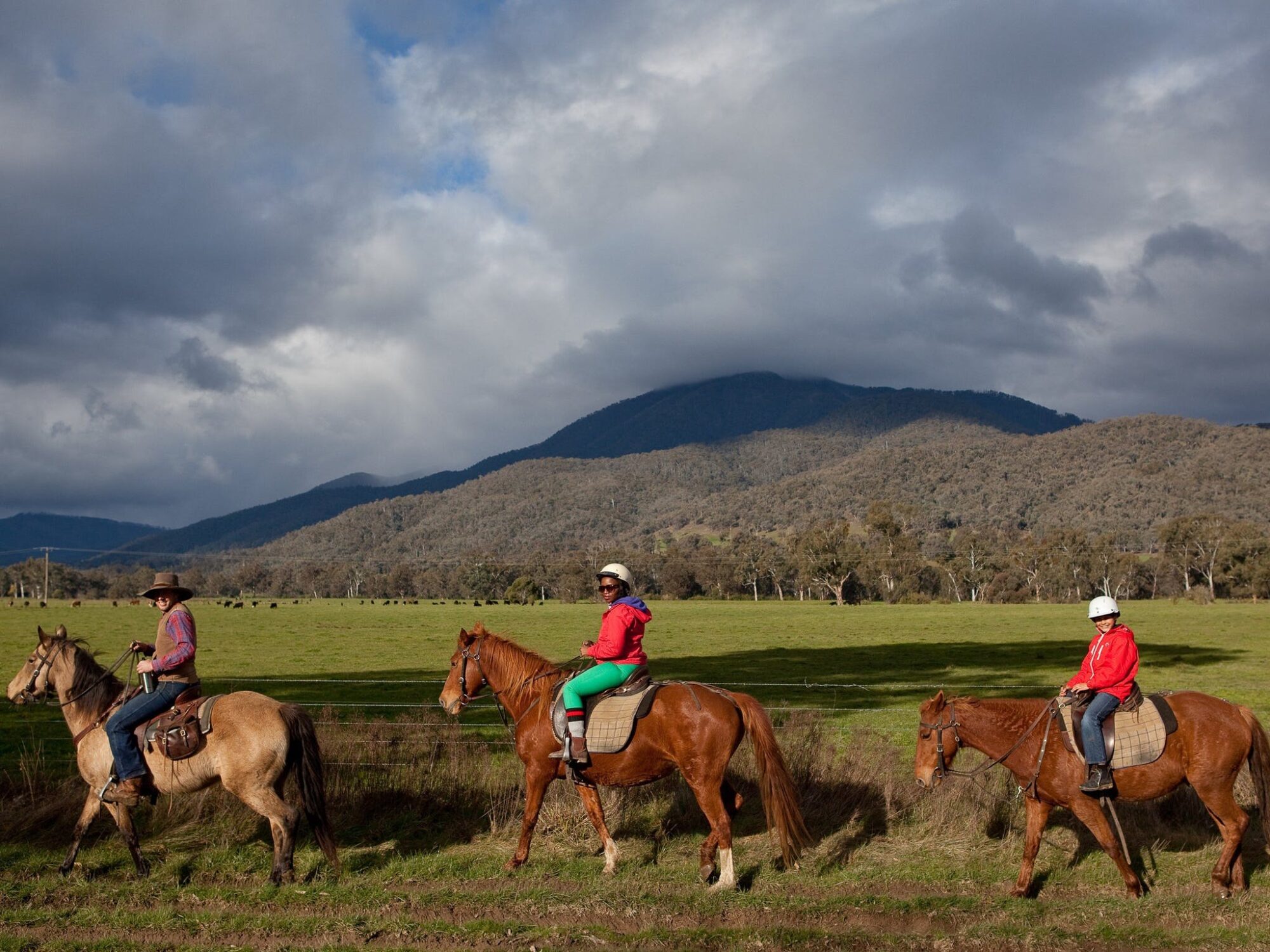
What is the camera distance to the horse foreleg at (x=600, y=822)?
8766 mm

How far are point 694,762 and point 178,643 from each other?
4.81 metres

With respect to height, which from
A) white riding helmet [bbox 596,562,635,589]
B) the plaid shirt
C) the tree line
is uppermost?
white riding helmet [bbox 596,562,635,589]

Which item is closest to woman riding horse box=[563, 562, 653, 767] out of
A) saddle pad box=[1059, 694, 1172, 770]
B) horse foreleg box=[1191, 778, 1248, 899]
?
saddle pad box=[1059, 694, 1172, 770]

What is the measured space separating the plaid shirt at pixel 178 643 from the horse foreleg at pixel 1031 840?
7544mm

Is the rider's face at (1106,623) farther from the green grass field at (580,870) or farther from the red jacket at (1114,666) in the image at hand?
the green grass field at (580,870)

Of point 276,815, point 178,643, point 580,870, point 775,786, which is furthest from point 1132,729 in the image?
point 178,643

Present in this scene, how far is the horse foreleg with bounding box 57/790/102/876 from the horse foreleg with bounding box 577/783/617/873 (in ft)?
14.3

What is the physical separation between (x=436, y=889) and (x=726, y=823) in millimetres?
2582

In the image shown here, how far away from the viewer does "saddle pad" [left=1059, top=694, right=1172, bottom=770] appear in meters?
Result: 8.22

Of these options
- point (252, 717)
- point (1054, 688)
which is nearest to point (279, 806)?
point (252, 717)

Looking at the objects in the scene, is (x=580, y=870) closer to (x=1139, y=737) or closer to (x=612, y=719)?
(x=612, y=719)

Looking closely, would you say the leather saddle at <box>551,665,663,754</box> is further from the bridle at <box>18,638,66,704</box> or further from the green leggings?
the bridle at <box>18,638,66,704</box>

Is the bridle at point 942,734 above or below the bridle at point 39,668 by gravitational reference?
below

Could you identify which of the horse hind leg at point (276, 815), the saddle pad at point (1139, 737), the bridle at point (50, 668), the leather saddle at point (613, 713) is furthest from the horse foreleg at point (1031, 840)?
the bridle at point (50, 668)
